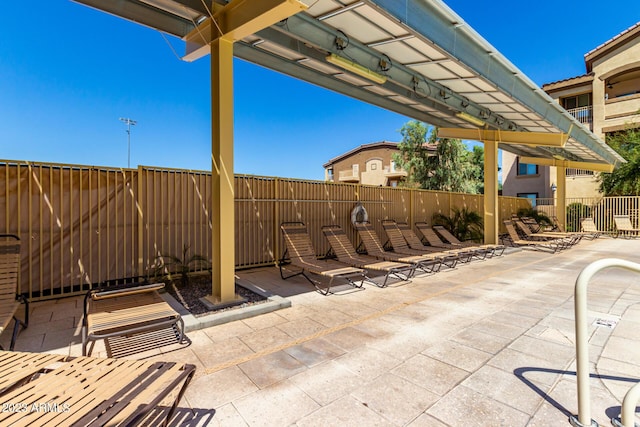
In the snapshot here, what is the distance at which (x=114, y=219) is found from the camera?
5387 millimetres

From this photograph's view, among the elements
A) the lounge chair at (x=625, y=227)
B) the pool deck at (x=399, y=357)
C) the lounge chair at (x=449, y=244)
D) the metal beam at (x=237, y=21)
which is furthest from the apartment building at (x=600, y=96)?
the metal beam at (x=237, y=21)

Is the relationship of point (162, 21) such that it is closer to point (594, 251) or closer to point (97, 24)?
point (594, 251)

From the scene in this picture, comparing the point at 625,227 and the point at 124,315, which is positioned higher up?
the point at 124,315

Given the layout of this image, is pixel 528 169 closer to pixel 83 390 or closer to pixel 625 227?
pixel 625 227

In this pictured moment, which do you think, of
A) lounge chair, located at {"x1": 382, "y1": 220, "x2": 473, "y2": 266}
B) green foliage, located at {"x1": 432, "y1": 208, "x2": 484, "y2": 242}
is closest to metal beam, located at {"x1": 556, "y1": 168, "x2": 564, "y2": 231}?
green foliage, located at {"x1": 432, "y1": 208, "x2": 484, "y2": 242}

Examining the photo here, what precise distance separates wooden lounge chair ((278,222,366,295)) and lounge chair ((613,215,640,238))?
16472 mm

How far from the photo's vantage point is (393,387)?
8.32 ft

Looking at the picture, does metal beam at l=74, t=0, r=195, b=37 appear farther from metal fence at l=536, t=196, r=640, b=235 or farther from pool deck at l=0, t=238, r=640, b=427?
metal fence at l=536, t=196, r=640, b=235

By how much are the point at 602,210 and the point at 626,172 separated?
2.58 m

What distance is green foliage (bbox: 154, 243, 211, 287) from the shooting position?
A: 5.73 metres

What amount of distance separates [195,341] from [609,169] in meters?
21.8

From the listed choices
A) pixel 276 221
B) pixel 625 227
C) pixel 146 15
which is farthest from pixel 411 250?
pixel 625 227

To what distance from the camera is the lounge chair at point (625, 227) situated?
15516 mm

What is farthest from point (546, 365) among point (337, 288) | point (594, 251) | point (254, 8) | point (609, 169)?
point (609, 169)
